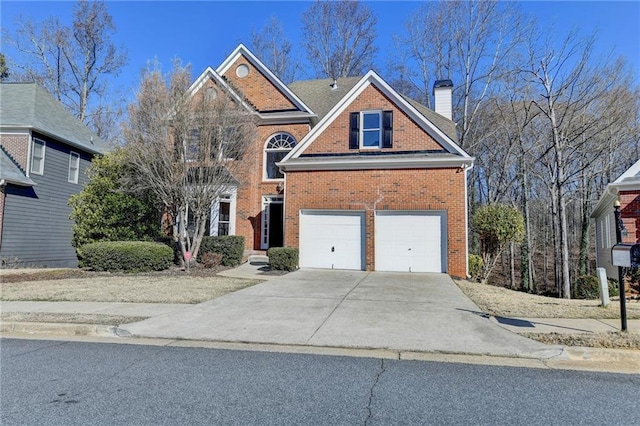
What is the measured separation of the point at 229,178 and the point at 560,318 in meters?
10.8

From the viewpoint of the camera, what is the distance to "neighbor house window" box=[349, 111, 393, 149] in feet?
48.2

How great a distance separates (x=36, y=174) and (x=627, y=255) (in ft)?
69.0

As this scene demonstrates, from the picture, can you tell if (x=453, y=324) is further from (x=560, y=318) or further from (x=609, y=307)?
(x=609, y=307)

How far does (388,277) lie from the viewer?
484 inches

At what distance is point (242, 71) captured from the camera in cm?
1972

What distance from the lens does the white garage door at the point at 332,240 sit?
14328 mm

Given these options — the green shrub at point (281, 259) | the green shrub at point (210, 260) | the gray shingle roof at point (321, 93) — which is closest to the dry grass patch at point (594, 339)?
the green shrub at point (281, 259)

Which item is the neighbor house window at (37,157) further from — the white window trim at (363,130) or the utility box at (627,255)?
the utility box at (627,255)

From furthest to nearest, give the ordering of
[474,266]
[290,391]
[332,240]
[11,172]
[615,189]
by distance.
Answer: [11,172]
[332,240]
[474,266]
[615,189]
[290,391]

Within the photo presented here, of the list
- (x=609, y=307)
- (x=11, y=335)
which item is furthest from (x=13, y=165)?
(x=609, y=307)

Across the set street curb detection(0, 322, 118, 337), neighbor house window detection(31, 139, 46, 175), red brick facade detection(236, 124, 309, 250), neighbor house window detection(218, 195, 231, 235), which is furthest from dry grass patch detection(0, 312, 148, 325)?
neighbor house window detection(31, 139, 46, 175)

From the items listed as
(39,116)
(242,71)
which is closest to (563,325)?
(242,71)

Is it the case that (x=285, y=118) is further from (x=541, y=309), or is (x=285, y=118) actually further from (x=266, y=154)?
(x=541, y=309)

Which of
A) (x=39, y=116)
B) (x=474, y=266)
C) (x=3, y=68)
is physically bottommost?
(x=474, y=266)
